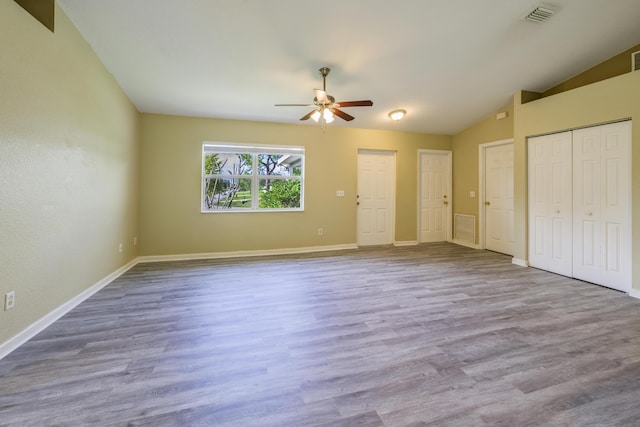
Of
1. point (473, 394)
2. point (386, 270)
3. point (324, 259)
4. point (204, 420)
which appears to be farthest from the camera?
point (324, 259)

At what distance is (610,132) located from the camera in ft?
11.0

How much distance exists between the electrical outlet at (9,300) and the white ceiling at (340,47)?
2539 mm

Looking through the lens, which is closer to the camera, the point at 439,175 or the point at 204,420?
the point at 204,420

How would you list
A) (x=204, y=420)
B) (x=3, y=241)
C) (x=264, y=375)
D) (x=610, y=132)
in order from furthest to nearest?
(x=610, y=132) < (x=3, y=241) < (x=264, y=375) < (x=204, y=420)

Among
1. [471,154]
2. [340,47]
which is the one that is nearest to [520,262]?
[471,154]

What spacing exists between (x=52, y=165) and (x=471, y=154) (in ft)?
22.1

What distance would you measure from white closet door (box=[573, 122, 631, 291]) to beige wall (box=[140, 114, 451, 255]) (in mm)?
2825

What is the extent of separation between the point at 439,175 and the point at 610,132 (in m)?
3.08

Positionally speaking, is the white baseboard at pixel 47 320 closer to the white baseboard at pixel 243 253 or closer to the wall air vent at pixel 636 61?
the white baseboard at pixel 243 253

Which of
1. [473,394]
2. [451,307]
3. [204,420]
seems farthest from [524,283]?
[204,420]

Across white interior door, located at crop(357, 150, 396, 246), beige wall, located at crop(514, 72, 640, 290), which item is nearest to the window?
white interior door, located at crop(357, 150, 396, 246)

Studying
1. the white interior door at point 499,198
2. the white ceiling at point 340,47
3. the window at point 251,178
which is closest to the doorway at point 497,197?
the white interior door at point 499,198

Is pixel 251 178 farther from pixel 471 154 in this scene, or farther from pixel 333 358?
pixel 471 154

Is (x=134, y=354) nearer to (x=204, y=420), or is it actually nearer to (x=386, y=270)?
(x=204, y=420)
